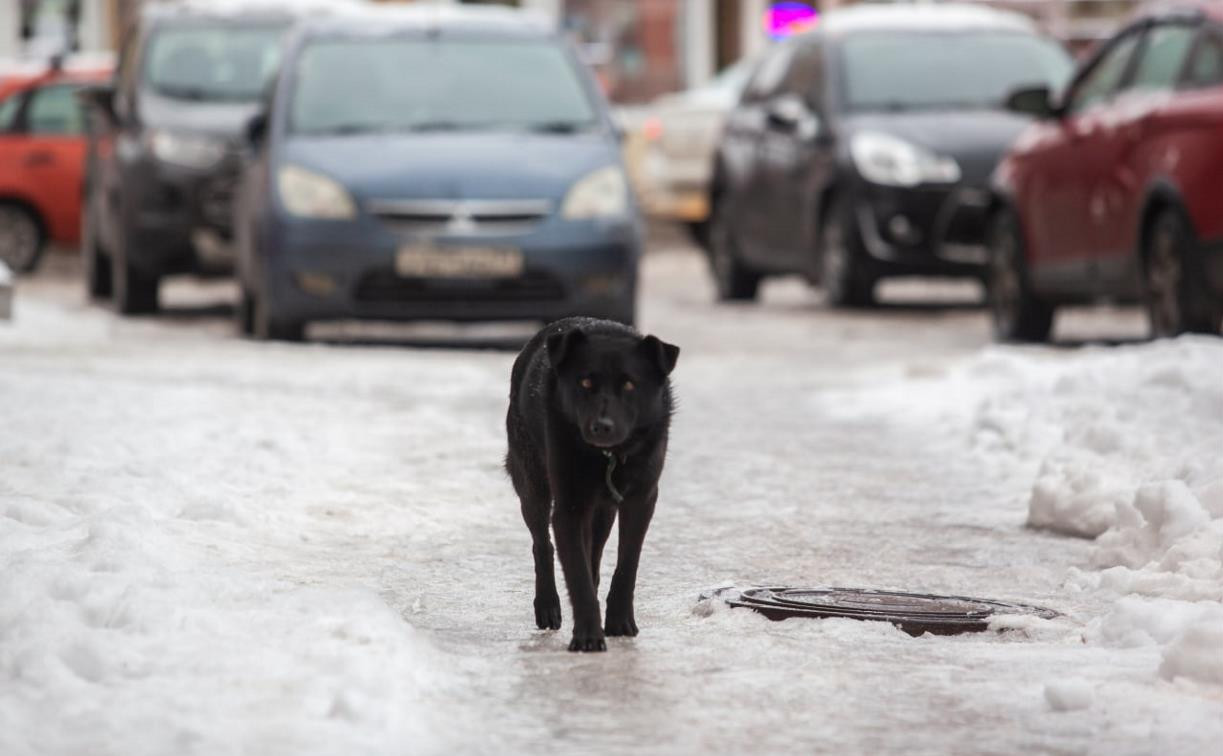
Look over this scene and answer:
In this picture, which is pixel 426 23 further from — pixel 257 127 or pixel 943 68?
pixel 943 68

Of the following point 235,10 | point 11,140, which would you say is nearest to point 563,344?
point 235,10

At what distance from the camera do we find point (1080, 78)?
1442cm

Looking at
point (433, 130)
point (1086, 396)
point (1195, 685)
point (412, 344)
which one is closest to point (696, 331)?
point (412, 344)

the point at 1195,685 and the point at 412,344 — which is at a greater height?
the point at 1195,685

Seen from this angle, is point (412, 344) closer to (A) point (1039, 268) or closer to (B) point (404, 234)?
(B) point (404, 234)

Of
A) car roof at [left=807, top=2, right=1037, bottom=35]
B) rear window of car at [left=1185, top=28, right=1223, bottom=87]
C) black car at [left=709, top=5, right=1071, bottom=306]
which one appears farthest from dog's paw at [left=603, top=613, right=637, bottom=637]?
car roof at [left=807, top=2, right=1037, bottom=35]

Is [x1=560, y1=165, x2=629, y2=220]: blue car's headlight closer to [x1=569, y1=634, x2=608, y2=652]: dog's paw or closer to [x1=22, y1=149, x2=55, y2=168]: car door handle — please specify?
[x1=569, y1=634, x2=608, y2=652]: dog's paw

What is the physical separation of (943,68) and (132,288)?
218 inches

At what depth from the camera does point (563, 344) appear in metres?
6.00

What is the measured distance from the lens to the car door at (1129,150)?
12.8 m

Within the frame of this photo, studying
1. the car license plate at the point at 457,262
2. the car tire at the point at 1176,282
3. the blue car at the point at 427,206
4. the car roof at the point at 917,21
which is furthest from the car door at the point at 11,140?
the car tire at the point at 1176,282

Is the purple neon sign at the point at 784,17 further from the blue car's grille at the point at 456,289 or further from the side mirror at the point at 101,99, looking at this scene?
the blue car's grille at the point at 456,289

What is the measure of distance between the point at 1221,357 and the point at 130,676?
5600mm

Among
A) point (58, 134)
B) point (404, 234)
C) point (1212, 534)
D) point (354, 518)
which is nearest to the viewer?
point (1212, 534)
